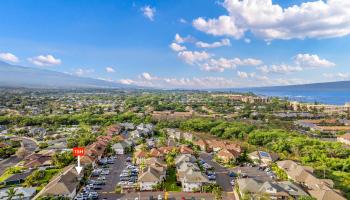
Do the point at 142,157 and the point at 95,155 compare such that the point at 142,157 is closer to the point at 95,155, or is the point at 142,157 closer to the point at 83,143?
the point at 95,155

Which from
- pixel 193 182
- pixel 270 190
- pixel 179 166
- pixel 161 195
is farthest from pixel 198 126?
pixel 270 190

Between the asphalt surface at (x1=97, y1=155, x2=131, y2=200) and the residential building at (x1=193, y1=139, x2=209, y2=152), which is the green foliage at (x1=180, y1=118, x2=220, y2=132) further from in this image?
the asphalt surface at (x1=97, y1=155, x2=131, y2=200)

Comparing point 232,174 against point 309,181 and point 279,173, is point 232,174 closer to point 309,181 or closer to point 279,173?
point 279,173

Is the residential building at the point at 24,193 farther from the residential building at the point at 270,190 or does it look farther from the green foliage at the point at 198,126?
the green foliage at the point at 198,126

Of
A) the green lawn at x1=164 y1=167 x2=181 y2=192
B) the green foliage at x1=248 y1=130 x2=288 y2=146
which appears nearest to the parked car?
the green lawn at x1=164 y1=167 x2=181 y2=192

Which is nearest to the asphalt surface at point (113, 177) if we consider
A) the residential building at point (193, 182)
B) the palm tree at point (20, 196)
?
the residential building at point (193, 182)
